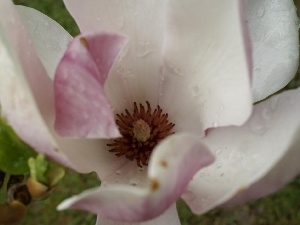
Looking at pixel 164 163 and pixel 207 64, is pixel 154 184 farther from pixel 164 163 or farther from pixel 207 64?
pixel 207 64

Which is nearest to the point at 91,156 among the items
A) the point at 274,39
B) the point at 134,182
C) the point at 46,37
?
the point at 134,182

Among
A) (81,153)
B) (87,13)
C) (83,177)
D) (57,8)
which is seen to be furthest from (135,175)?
(57,8)

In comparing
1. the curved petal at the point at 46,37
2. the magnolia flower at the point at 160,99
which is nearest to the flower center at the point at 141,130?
the magnolia flower at the point at 160,99

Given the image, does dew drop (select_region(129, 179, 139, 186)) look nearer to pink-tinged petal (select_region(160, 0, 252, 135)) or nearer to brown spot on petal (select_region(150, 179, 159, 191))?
pink-tinged petal (select_region(160, 0, 252, 135))

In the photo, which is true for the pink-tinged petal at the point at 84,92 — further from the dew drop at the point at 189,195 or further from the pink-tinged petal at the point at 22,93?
the dew drop at the point at 189,195

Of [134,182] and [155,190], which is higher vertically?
[155,190]

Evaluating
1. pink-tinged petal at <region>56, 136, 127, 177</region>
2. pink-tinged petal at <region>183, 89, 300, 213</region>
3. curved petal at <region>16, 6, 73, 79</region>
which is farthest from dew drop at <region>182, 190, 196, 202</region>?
curved petal at <region>16, 6, 73, 79</region>

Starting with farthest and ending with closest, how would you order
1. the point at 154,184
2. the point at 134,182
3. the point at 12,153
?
the point at 134,182 → the point at 12,153 → the point at 154,184
